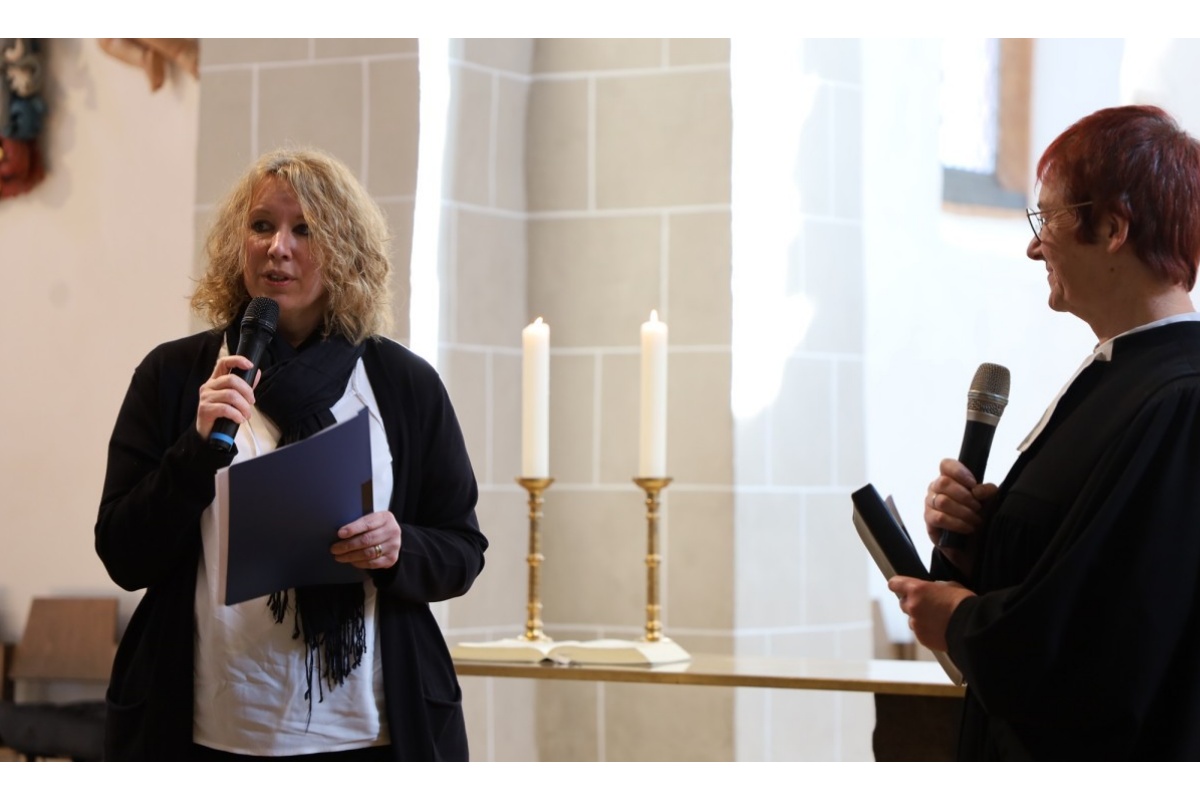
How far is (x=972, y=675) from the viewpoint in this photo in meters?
1.75

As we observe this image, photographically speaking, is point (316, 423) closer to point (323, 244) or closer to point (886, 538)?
point (323, 244)

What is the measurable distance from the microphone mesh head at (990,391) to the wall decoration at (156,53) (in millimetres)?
3454

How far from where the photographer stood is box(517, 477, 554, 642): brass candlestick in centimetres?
320

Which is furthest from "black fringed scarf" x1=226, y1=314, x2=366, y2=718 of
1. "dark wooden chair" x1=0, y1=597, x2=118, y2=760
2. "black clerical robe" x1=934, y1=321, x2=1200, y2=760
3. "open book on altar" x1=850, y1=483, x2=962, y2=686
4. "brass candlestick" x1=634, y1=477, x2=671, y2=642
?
"dark wooden chair" x1=0, y1=597, x2=118, y2=760

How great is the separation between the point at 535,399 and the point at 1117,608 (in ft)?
5.64

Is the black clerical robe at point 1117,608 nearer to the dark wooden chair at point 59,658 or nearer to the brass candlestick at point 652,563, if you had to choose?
the brass candlestick at point 652,563

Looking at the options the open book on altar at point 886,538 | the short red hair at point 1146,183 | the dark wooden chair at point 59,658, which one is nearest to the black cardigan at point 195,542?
the open book on altar at point 886,538

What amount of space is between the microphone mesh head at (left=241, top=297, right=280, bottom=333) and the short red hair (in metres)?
1.16

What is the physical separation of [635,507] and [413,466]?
203 cm

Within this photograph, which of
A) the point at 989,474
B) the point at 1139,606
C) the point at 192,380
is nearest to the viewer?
the point at 1139,606

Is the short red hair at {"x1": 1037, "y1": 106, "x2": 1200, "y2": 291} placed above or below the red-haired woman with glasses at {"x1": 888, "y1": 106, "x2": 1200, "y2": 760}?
above

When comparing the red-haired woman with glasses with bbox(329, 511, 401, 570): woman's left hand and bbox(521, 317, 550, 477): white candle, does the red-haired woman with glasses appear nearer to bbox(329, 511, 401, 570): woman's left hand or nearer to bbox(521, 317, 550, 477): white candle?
bbox(329, 511, 401, 570): woman's left hand
